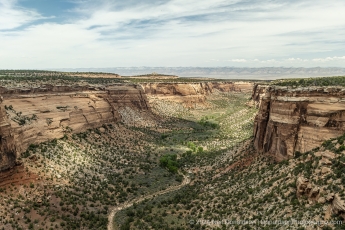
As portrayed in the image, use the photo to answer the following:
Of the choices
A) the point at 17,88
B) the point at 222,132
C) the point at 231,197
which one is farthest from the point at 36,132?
the point at 222,132

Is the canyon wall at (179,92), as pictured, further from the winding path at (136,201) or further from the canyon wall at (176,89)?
the winding path at (136,201)

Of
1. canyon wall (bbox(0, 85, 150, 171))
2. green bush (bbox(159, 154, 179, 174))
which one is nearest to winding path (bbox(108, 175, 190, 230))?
green bush (bbox(159, 154, 179, 174))

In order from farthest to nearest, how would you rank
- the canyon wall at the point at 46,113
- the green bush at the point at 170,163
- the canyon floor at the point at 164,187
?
the green bush at the point at 170,163 < the canyon wall at the point at 46,113 < the canyon floor at the point at 164,187

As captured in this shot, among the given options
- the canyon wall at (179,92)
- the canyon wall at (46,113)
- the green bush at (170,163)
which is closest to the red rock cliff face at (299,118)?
the green bush at (170,163)

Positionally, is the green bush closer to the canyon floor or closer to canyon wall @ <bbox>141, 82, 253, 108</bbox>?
the canyon floor

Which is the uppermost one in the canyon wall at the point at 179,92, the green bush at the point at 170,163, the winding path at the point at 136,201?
the canyon wall at the point at 179,92
